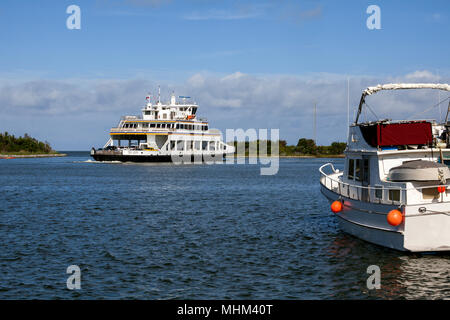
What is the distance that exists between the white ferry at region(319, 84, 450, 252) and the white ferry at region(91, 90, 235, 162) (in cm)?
7595

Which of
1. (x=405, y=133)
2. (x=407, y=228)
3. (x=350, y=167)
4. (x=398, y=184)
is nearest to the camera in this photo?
(x=407, y=228)

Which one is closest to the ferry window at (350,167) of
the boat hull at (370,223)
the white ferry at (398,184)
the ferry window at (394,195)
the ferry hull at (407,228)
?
the white ferry at (398,184)

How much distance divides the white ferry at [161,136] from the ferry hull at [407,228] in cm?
7813

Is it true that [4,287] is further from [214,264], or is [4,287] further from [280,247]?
[280,247]

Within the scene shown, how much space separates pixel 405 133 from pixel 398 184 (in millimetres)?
2087

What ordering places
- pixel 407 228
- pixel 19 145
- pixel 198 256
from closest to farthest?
pixel 407 228 < pixel 198 256 < pixel 19 145

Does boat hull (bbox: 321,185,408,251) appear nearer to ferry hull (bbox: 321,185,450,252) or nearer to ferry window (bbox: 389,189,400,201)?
ferry hull (bbox: 321,185,450,252)

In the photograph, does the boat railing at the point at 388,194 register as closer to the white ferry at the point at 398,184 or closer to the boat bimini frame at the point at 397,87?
the white ferry at the point at 398,184

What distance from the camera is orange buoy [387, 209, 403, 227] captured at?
1628 cm

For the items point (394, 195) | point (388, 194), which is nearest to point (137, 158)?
point (388, 194)

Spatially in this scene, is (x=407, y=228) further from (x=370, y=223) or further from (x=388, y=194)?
(x=370, y=223)

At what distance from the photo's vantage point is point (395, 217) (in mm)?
16266

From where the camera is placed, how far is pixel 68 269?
647 inches

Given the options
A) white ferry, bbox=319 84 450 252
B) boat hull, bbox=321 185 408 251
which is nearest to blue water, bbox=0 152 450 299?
boat hull, bbox=321 185 408 251
